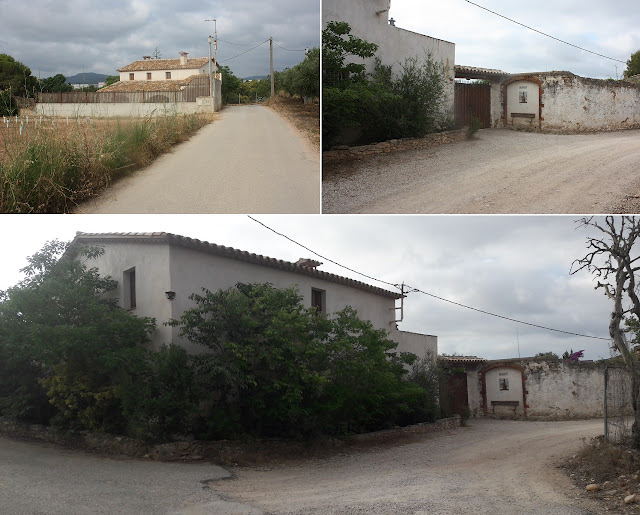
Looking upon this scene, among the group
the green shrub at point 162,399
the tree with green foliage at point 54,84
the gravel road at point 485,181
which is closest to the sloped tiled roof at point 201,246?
the green shrub at point 162,399

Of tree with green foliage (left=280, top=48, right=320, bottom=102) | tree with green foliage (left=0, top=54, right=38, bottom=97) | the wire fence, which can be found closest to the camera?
the wire fence

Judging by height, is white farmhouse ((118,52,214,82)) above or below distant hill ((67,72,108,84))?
above

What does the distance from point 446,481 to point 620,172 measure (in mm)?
8462

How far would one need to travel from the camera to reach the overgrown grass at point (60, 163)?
30.8 ft

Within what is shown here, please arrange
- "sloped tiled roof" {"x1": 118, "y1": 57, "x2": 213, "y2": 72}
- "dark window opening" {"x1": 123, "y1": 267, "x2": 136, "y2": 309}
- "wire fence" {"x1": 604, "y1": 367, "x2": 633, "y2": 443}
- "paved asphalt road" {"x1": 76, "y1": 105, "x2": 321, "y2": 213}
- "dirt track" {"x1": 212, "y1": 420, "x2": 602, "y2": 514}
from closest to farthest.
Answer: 1. "dirt track" {"x1": 212, "y1": 420, "x2": 602, "y2": 514}
2. "paved asphalt road" {"x1": 76, "y1": 105, "x2": 321, "y2": 213}
3. "wire fence" {"x1": 604, "y1": 367, "x2": 633, "y2": 443}
4. "dark window opening" {"x1": 123, "y1": 267, "x2": 136, "y2": 309}
5. "sloped tiled roof" {"x1": 118, "y1": 57, "x2": 213, "y2": 72}

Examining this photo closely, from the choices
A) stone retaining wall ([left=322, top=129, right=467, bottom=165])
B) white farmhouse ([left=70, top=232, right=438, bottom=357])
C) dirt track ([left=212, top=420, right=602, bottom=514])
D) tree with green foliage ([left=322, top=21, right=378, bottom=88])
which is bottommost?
dirt track ([left=212, top=420, right=602, bottom=514])

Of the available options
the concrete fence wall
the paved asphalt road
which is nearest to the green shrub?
the paved asphalt road

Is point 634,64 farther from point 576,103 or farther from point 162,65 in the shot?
point 162,65

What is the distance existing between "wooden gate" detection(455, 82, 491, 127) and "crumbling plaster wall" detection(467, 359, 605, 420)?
1007 centimetres

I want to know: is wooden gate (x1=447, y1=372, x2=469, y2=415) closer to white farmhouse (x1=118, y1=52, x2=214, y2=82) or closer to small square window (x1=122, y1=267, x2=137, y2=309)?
small square window (x1=122, y1=267, x2=137, y2=309)

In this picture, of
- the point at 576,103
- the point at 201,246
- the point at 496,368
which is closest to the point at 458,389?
the point at 496,368

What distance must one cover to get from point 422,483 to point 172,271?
21.1ft

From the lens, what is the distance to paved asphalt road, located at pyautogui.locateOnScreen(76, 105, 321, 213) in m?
9.97

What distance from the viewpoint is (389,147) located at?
14938mm
